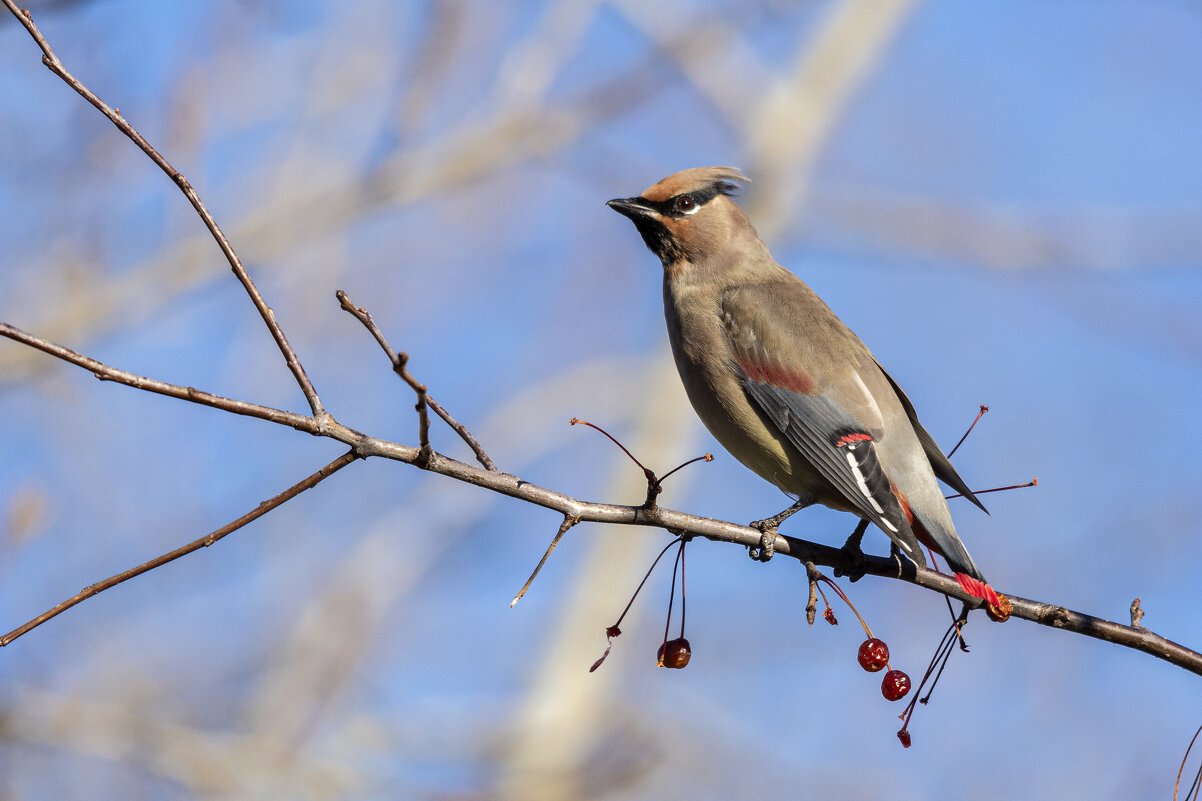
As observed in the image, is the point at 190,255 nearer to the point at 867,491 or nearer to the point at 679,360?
the point at 679,360

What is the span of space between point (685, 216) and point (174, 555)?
3111mm

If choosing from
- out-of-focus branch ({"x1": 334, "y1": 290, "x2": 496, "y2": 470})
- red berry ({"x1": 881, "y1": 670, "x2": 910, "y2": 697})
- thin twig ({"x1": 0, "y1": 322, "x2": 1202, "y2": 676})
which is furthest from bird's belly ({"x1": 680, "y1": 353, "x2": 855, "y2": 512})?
out-of-focus branch ({"x1": 334, "y1": 290, "x2": 496, "y2": 470})

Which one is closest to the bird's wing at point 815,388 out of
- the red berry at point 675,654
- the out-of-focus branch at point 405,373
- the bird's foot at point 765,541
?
the bird's foot at point 765,541

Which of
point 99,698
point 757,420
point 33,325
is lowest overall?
point 757,420

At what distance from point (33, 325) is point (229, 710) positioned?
304 cm

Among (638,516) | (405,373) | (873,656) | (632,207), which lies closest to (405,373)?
(405,373)

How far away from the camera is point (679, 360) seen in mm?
4582

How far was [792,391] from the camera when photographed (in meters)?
4.27

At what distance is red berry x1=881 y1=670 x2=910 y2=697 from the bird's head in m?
1.92

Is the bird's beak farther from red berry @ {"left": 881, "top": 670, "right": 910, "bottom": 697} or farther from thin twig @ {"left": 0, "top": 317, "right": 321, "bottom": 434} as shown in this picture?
thin twig @ {"left": 0, "top": 317, "right": 321, "bottom": 434}

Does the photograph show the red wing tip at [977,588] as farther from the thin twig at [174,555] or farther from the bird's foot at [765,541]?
the thin twig at [174,555]

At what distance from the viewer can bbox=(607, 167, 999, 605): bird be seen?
4031 mm

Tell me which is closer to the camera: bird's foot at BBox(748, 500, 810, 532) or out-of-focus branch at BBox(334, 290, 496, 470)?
out-of-focus branch at BBox(334, 290, 496, 470)

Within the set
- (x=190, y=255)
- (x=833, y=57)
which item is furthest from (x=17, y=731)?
(x=833, y=57)
